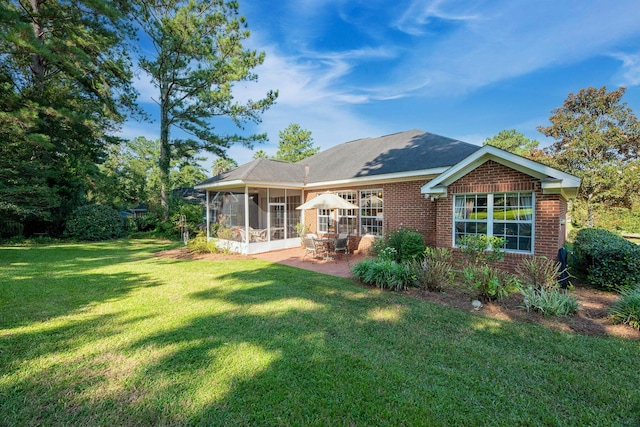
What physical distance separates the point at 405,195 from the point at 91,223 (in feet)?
61.0

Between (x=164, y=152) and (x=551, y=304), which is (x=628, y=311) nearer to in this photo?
(x=551, y=304)

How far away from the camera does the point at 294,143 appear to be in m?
38.6

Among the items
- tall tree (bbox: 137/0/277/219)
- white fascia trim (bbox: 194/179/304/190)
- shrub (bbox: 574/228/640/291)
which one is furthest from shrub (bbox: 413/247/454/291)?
tall tree (bbox: 137/0/277/219)

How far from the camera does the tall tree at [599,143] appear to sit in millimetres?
19453

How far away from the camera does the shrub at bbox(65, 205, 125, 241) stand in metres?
17.0

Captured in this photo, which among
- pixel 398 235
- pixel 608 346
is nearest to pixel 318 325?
pixel 608 346

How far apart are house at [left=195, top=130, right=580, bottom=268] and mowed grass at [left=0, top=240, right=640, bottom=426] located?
12.3 ft

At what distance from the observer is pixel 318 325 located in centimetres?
461

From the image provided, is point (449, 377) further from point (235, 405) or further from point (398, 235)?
point (398, 235)

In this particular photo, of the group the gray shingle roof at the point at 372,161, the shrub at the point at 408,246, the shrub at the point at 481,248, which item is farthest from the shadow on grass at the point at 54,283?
the shrub at the point at 481,248

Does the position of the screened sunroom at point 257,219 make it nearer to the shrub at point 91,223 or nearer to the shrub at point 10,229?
the shrub at point 91,223

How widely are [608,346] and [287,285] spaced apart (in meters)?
5.83

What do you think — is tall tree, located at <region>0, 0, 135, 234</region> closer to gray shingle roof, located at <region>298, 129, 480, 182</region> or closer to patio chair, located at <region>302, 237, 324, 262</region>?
gray shingle roof, located at <region>298, 129, 480, 182</region>

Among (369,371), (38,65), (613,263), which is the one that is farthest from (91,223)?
(613,263)
